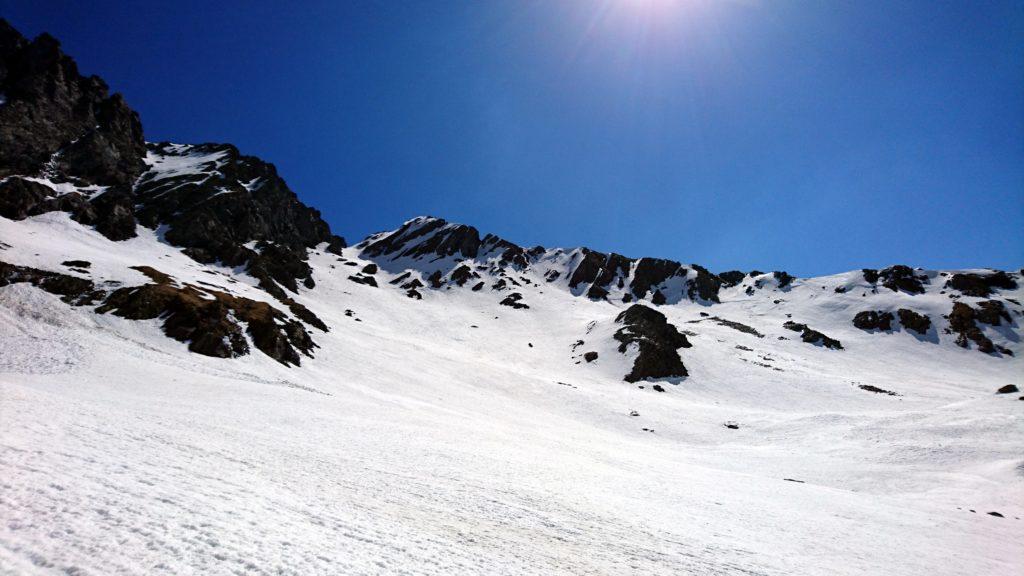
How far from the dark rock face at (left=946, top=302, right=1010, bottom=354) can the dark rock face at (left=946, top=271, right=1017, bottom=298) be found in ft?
70.9

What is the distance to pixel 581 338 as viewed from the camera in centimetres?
9694

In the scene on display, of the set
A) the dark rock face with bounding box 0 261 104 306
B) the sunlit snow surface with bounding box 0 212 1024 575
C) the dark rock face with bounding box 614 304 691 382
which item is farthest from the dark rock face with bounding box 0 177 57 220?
the dark rock face with bounding box 614 304 691 382

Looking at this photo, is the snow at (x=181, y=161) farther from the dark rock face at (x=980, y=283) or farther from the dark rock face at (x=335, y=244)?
the dark rock face at (x=980, y=283)

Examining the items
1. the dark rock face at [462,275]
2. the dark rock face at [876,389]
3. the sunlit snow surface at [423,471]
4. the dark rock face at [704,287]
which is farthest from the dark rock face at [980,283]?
the dark rock face at [462,275]

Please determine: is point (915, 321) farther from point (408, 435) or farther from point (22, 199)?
point (22, 199)

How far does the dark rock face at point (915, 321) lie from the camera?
382 feet

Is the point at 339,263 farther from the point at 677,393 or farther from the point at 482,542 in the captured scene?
the point at 482,542

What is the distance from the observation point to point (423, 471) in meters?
13.9

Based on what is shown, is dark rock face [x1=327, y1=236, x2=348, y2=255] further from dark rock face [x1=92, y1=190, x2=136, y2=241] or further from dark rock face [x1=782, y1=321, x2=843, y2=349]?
dark rock face [x1=782, y1=321, x2=843, y2=349]

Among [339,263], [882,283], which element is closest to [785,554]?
[339,263]

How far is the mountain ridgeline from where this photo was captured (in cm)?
4078

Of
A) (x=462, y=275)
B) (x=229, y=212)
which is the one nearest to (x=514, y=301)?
(x=462, y=275)

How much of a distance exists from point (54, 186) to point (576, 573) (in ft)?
395

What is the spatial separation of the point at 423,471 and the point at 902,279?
19313 cm
